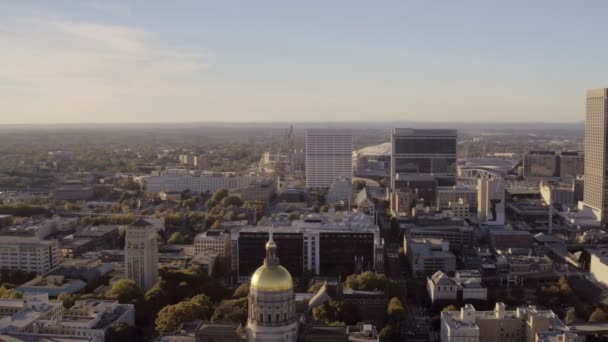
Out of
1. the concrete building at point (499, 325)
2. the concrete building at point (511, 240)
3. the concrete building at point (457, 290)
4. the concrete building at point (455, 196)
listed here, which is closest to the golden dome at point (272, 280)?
the concrete building at point (499, 325)

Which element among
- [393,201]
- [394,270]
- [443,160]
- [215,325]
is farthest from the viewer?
[443,160]

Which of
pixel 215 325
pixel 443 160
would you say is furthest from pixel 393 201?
pixel 215 325

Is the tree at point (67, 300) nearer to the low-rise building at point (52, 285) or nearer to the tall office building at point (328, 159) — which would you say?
the low-rise building at point (52, 285)

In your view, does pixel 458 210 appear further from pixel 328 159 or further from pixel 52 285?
pixel 52 285

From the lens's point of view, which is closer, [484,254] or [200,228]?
[484,254]

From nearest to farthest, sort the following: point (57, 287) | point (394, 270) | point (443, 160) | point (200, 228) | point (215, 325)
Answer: point (215, 325)
point (57, 287)
point (394, 270)
point (200, 228)
point (443, 160)

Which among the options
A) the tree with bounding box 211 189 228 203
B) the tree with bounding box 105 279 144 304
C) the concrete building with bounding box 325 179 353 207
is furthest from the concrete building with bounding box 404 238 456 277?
the tree with bounding box 211 189 228 203

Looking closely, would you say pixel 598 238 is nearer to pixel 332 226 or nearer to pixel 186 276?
pixel 332 226
